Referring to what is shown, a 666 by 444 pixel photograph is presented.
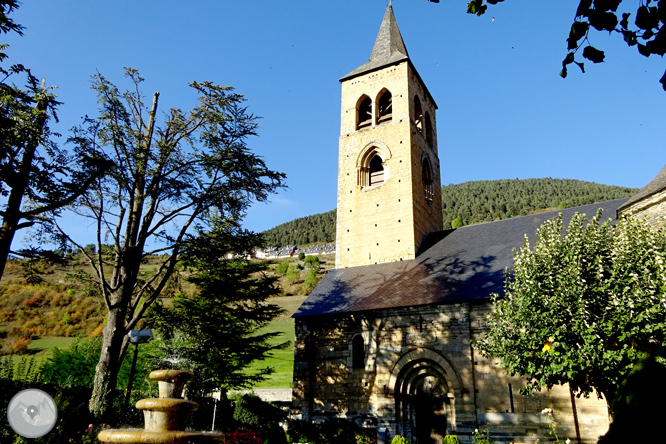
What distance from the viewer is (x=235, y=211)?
43.0 feet

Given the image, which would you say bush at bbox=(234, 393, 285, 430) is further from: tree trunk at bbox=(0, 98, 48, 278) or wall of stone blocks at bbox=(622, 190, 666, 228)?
wall of stone blocks at bbox=(622, 190, 666, 228)

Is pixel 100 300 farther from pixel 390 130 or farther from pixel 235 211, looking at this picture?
pixel 390 130

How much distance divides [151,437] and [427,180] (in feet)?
63.1

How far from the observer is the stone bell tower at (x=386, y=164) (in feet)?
65.4

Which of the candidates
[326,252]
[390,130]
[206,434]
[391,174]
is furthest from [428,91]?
[326,252]

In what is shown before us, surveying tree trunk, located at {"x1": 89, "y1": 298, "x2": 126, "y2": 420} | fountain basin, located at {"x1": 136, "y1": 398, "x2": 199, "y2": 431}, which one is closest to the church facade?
tree trunk, located at {"x1": 89, "y1": 298, "x2": 126, "y2": 420}

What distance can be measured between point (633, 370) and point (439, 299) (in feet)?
20.3

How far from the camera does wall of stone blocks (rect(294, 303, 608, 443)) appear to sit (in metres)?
11.8

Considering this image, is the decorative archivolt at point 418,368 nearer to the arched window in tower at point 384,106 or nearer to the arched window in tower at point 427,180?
the arched window in tower at point 427,180

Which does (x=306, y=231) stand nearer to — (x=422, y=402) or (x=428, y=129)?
(x=428, y=129)

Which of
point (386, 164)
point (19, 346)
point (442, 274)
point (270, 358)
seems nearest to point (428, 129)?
point (386, 164)

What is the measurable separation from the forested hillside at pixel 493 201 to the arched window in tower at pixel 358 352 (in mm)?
78338

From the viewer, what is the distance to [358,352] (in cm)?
1561

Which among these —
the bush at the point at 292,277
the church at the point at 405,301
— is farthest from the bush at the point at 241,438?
the bush at the point at 292,277
